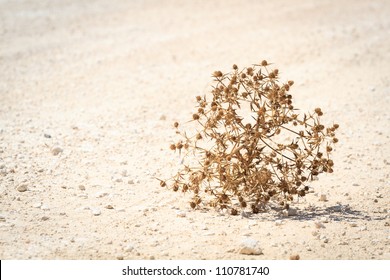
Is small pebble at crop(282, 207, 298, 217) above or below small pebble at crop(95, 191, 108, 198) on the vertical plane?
below

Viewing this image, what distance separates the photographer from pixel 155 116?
702 cm

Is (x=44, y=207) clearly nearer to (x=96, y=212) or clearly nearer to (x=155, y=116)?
(x=96, y=212)

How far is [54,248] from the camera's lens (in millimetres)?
4039

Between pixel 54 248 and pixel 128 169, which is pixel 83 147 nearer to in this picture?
pixel 128 169

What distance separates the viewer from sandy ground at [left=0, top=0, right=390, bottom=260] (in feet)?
14.0

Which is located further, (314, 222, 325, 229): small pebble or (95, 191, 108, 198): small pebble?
(95, 191, 108, 198): small pebble

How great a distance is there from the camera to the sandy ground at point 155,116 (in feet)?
14.0

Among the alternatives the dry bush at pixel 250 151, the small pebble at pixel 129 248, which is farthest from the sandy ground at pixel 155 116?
the dry bush at pixel 250 151

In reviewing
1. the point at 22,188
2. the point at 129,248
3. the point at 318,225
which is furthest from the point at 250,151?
the point at 22,188

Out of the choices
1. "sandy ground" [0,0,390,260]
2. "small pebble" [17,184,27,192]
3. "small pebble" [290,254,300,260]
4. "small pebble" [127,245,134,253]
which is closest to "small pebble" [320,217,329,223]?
"sandy ground" [0,0,390,260]

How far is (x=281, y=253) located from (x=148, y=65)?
5.22 meters

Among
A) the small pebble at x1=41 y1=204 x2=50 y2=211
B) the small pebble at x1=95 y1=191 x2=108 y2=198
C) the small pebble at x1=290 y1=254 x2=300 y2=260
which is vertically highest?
the small pebble at x1=95 y1=191 x2=108 y2=198

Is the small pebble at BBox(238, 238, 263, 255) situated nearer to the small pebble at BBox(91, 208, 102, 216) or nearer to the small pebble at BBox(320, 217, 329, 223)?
the small pebble at BBox(320, 217, 329, 223)
